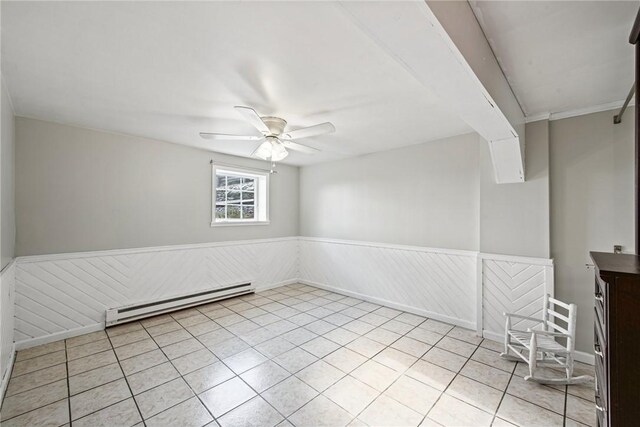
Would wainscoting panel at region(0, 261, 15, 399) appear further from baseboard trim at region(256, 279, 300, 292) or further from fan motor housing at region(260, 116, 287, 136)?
baseboard trim at region(256, 279, 300, 292)

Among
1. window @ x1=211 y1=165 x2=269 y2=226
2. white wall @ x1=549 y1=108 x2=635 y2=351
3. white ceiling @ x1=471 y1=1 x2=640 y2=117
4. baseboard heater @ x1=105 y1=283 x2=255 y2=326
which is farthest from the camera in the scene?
window @ x1=211 y1=165 x2=269 y2=226

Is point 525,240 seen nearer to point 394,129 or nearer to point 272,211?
point 394,129

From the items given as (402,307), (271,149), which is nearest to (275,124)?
(271,149)

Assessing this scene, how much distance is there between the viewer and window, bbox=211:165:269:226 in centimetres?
434

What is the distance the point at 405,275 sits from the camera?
3.66m

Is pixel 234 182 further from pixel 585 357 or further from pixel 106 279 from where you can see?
pixel 585 357

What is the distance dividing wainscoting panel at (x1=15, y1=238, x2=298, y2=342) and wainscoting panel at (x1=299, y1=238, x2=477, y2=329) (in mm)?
1420

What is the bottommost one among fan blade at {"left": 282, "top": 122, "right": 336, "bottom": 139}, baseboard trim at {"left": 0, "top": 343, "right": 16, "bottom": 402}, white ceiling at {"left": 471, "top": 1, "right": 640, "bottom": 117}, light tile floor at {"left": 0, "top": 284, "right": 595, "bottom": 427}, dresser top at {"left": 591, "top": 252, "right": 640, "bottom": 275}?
light tile floor at {"left": 0, "top": 284, "right": 595, "bottom": 427}

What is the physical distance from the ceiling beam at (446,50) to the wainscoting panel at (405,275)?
1858mm

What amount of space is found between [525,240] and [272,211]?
3850 millimetres

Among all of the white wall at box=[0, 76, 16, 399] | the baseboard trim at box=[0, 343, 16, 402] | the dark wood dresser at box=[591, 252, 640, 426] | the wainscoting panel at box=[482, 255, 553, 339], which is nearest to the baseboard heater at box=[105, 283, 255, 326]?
the baseboard trim at box=[0, 343, 16, 402]

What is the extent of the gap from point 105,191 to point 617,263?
4.37 metres

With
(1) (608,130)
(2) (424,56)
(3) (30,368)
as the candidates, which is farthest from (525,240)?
(3) (30,368)

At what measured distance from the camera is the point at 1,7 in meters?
1.26
